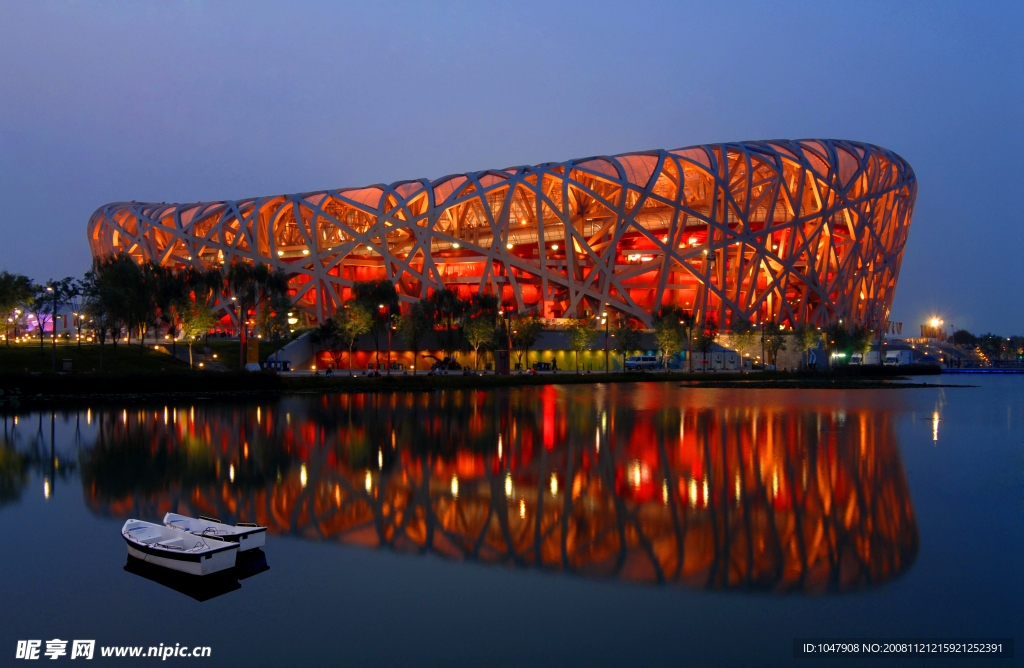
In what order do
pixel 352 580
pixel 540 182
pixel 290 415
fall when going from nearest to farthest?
1. pixel 352 580
2. pixel 290 415
3. pixel 540 182

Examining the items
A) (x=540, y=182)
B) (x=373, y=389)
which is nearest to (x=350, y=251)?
(x=540, y=182)

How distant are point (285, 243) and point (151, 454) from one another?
6289cm

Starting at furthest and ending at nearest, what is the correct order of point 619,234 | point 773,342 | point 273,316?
point 619,234, point 773,342, point 273,316

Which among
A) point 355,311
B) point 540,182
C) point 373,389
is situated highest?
point 540,182

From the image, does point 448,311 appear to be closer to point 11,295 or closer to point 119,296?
point 119,296

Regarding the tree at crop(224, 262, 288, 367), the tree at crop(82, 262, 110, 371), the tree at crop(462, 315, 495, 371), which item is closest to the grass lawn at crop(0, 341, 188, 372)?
the tree at crop(82, 262, 110, 371)

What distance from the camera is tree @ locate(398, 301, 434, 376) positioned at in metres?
52.2

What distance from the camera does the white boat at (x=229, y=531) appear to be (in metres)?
7.86

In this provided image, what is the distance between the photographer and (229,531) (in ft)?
26.1

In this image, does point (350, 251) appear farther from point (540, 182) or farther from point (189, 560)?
point (189, 560)

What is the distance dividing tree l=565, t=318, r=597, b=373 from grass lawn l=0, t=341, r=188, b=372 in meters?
26.7

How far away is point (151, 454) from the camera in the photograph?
14820mm

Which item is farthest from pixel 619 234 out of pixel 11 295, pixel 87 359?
pixel 11 295

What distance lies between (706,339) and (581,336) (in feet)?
31.7
